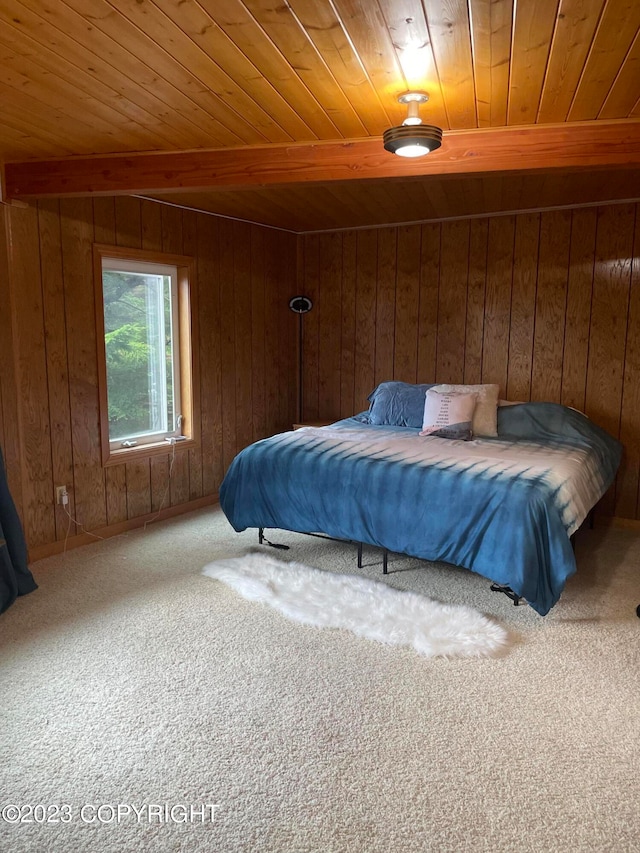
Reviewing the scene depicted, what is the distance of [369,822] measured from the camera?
5.74ft

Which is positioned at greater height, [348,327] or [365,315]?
[365,315]

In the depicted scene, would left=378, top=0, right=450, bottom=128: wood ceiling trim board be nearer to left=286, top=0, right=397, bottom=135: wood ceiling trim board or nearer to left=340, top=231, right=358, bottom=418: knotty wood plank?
left=286, top=0, right=397, bottom=135: wood ceiling trim board

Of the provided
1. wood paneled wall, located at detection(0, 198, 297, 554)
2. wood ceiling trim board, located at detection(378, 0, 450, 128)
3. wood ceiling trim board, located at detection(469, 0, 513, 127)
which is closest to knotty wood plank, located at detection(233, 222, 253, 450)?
wood paneled wall, located at detection(0, 198, 297, 554)

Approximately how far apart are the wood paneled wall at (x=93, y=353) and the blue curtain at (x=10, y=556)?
Answer: 401 millimetres

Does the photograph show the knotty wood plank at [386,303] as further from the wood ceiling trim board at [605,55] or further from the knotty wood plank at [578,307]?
the wood ceiling trim board at [605,55]

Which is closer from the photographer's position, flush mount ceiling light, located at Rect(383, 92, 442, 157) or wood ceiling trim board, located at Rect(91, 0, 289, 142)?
wood ceiling trim board, located at Rect(91, 0, 289, 142)

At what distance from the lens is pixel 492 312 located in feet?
15.9

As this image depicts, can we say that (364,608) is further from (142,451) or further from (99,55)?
(99,55)

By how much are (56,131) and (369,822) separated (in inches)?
118

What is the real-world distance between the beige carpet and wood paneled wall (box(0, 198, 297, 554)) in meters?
0.86

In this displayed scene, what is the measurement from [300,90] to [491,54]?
0.70 meters

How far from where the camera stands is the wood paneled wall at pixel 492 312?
14.6 feet

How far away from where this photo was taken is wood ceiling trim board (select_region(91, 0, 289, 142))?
70.0 inches

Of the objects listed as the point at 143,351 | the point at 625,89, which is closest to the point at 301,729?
the point at 625,89
